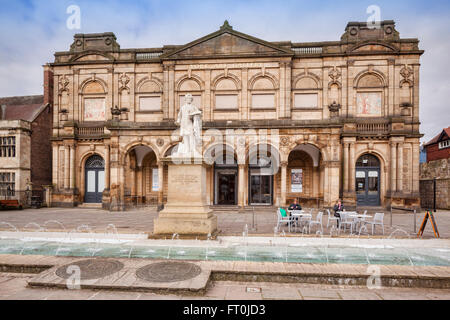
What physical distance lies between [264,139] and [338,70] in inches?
348

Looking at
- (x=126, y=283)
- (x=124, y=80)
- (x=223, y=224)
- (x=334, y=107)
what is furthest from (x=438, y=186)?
(x=124, y=80)

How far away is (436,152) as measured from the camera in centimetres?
3734

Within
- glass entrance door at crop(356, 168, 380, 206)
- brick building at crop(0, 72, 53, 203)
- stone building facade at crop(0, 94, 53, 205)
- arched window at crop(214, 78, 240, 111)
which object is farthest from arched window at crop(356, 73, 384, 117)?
brick building at crop(0, 72, 53, 203)

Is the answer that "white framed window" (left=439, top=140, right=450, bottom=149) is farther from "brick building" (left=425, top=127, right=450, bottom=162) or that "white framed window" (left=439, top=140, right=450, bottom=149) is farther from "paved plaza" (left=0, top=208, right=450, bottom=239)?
"paved plaza" (left=0, top=208, right=450, bottom=239)

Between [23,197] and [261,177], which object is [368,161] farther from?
[23,197]

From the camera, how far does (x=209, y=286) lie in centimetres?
511

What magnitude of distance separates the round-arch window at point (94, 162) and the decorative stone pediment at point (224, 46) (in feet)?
35.5

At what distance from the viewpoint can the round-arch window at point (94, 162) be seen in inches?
945

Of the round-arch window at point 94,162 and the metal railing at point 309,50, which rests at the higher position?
the metal railing at point 309,50

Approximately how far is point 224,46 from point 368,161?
1537 cm

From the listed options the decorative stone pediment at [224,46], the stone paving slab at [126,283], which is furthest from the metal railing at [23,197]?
the stone paving slab at [126,283]

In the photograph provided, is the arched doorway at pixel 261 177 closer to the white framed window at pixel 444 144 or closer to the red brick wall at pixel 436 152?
the red brick wall at pixel 436 152

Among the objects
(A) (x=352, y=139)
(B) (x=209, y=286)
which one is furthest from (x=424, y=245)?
(A) (x=352, y=139)

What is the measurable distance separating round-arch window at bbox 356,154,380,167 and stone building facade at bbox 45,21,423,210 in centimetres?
8
